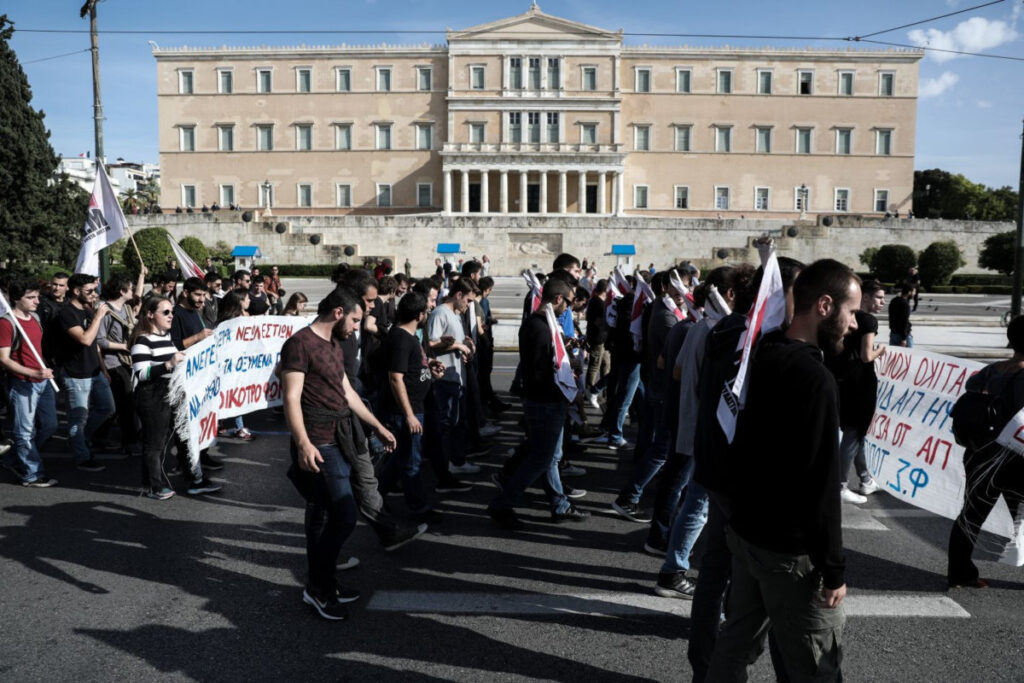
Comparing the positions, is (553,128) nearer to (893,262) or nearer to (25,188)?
(893,262)

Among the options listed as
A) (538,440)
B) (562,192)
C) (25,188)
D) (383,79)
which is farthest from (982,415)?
(383,79)

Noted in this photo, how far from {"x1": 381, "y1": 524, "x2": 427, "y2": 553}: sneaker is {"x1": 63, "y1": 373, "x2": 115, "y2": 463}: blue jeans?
12.3 feet

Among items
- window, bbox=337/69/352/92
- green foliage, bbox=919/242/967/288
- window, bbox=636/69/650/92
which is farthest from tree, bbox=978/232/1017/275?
window, bbox=337/69/352/92

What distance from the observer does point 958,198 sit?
73.4 metres

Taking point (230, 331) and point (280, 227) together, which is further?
point (280, 227)

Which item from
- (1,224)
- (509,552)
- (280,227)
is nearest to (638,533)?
(509,552)

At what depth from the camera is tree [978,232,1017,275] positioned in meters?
37.3

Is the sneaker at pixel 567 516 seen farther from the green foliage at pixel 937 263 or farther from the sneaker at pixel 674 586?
the green foliage at pixel 937 263

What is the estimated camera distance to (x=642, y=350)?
24.9 ft

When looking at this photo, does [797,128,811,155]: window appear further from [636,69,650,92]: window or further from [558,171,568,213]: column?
[558,171,568,213]: column

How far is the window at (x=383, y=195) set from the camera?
60906mm

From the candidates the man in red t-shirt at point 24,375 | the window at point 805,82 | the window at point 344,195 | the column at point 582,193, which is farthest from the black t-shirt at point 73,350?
the window at point 805,82

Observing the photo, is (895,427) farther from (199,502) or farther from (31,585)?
(31,585)

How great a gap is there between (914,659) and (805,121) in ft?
205
